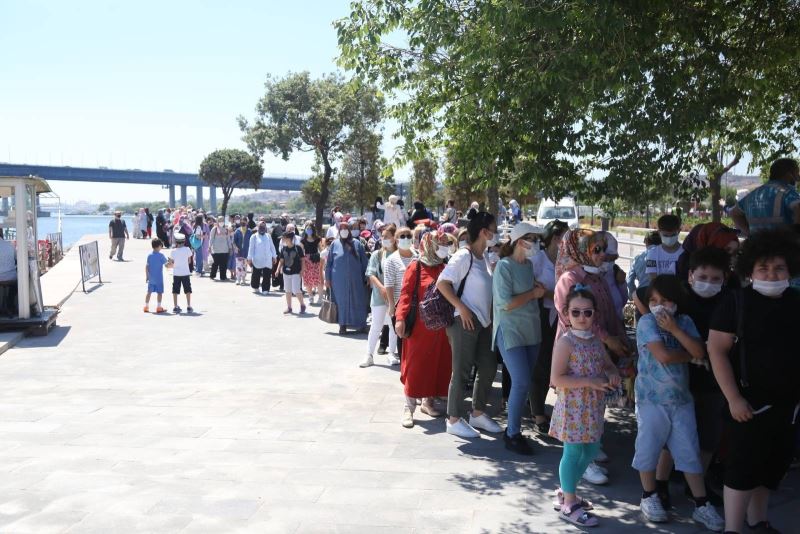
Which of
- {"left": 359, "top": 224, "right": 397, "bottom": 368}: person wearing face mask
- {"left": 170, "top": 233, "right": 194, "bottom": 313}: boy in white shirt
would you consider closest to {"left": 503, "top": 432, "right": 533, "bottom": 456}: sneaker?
{"left": 359, "top": 224, "right": 397, "bottom": 368}: person wearing face mask

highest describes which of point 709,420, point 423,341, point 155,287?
point 423,341

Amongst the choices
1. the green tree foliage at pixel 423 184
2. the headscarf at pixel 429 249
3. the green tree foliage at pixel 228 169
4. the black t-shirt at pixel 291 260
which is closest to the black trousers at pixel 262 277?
the black t-shirt at pixel 291 260

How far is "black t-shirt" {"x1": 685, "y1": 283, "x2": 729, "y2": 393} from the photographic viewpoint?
4.71 metres

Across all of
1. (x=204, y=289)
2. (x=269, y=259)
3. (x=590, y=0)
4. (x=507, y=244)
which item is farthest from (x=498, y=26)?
(x=204, y=289)

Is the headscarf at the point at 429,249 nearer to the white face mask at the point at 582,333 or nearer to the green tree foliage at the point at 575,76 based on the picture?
the green tree foliage at the point at 575,76

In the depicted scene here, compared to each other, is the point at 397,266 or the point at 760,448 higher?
the point at 397,266

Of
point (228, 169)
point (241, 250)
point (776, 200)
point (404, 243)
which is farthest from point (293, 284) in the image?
point (228, 169)

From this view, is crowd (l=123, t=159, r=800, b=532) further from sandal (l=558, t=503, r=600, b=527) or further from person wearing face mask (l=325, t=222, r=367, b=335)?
person wearing face mask (l=325, t=222, r=367, b=335)

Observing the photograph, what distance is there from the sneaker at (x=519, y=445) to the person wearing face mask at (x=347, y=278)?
5.77 m

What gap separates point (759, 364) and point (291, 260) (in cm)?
1091

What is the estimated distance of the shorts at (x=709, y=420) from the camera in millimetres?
4848

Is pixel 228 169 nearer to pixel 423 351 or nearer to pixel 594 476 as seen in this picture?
pixel 423 351

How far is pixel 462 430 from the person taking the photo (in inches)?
256

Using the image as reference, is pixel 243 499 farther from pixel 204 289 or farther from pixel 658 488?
pixel 204 289
